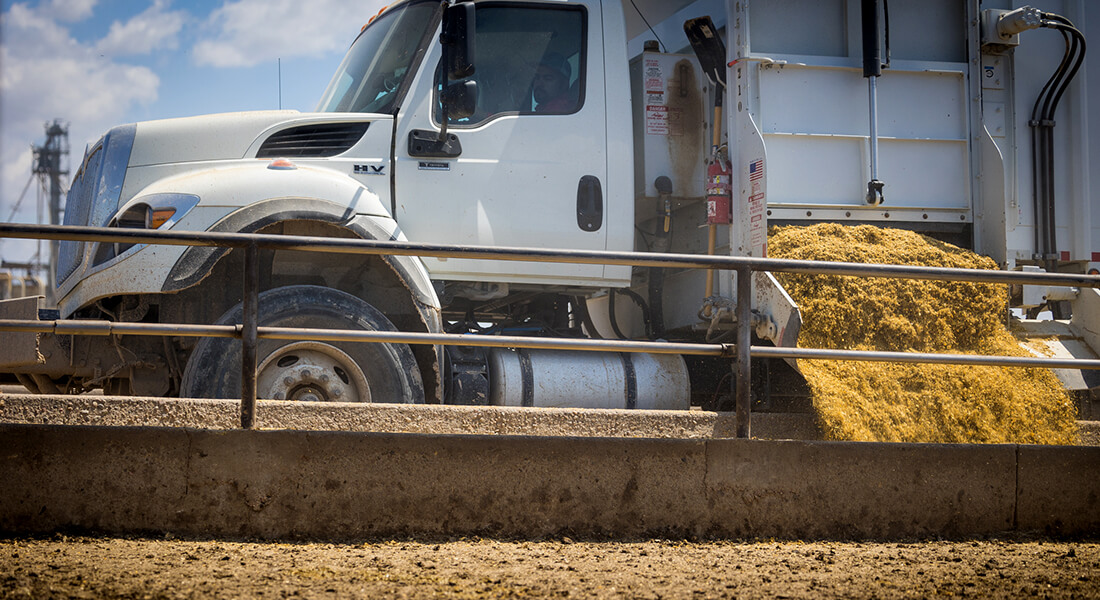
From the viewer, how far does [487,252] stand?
178 inches

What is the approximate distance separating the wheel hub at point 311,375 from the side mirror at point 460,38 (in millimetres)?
1888

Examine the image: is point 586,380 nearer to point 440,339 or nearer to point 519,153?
point 519,153

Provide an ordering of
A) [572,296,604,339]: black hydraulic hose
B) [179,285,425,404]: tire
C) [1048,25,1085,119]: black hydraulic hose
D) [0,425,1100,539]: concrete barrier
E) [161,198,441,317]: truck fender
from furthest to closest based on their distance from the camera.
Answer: [572,296,604,339]: black hydraulic hose, [1048,25,1085,119]: black hydraulic hose, [161,198,441,317]: truck fender, [179,285,425,404]: tire, [0,425,1100,539]: concrete barrier

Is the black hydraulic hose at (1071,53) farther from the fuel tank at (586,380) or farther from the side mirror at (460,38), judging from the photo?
the side mirror at (460,38)

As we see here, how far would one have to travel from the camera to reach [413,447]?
4.18 m

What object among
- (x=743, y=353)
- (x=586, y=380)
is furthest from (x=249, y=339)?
(x=586, y=380)

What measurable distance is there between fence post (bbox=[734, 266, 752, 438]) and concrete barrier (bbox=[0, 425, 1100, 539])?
0.57ft

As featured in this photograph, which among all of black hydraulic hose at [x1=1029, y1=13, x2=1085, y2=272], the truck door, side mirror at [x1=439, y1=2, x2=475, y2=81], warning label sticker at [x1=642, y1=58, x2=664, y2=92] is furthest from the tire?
black hydraulic hose at [x1=1029, y1=13, x2=1085, y2=272]

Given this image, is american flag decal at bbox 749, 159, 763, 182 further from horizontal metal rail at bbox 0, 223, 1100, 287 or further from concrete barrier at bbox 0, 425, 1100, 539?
concrete barrier at bbox 0, 425, 1100, 539

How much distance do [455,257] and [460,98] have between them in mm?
1720

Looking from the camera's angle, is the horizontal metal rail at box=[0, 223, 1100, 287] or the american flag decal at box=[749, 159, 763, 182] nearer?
the horizontal metal rail at box=[0, 223, 1100, 287]

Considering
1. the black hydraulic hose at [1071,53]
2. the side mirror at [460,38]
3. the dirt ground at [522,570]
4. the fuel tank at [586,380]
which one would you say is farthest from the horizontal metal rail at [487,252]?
the black hydraulic hose at [1071,53]

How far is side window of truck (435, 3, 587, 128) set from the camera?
643 cm

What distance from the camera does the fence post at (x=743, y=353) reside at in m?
4.65
